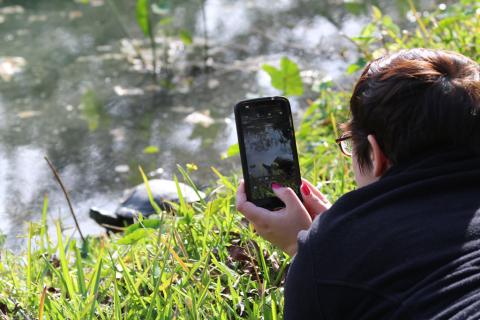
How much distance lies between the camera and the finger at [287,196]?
1545mm

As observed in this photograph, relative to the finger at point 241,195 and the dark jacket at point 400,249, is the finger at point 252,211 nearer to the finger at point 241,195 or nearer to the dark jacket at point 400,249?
the finger at point 241,195

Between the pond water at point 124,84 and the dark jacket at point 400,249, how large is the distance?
1.71m

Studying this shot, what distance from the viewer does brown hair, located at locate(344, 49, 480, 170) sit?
1.17m

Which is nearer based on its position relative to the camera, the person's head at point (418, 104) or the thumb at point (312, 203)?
the person's head at point (418, 104)

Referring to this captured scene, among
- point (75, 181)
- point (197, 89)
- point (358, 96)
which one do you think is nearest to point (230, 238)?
point (358, 96)

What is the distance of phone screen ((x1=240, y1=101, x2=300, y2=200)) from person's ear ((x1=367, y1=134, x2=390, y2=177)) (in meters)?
0.35

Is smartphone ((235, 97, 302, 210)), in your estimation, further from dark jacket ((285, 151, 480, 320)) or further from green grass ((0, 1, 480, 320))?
dark jacket ((285, 151, 480, 320))

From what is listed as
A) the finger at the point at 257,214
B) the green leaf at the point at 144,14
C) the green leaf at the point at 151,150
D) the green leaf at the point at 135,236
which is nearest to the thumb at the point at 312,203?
the finger at the point at 257,214

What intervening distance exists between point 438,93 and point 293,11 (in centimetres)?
446

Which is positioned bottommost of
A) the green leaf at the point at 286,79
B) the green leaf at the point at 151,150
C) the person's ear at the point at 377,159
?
the green leaf at the point at 151,150

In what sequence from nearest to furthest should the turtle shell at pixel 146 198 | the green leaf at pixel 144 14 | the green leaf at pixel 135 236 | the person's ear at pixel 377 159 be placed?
the person's ear at pixel 377 159, the green leaf at pixel 135 236, the turtle shell at pixel 146 198, the green leaf at pixel 144 14

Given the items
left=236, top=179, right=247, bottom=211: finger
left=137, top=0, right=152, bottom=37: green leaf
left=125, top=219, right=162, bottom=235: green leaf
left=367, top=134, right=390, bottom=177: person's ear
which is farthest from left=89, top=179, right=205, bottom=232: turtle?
left=367, top=134, right=390, bottom=177: person's ear

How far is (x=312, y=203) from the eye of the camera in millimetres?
1626

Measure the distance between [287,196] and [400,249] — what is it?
0.46 m
